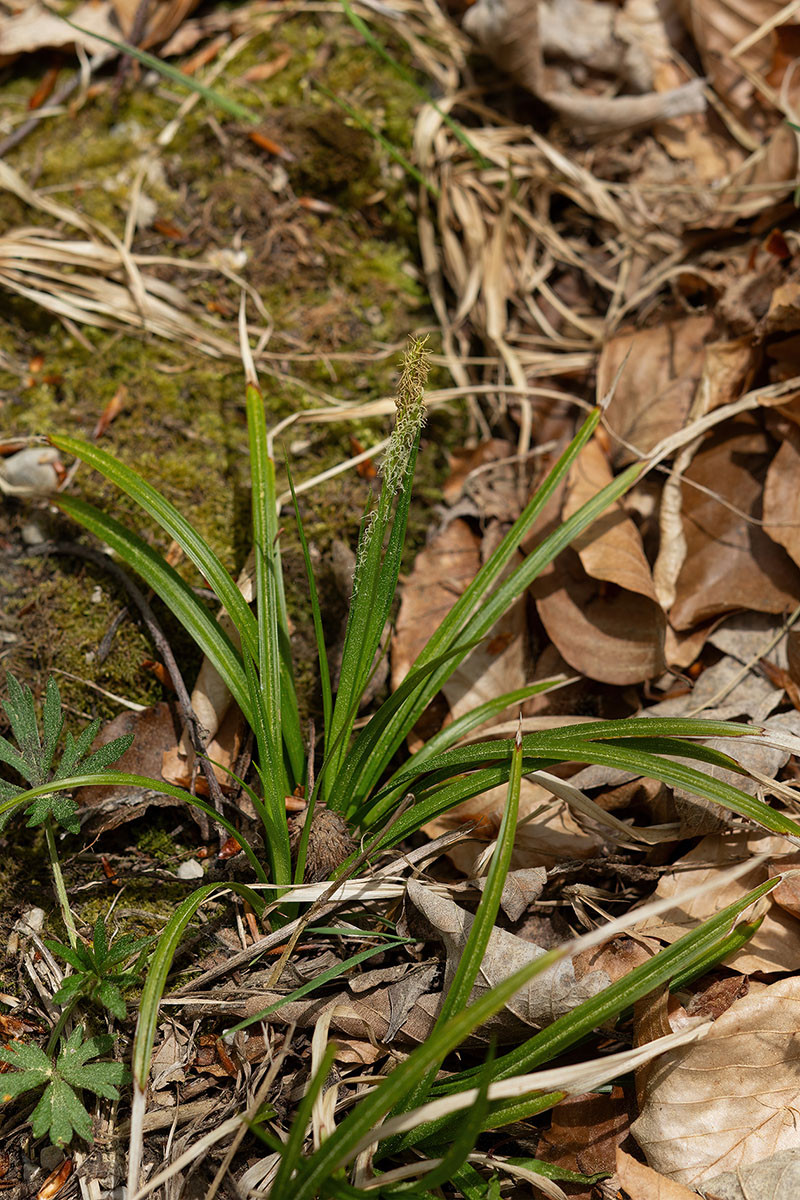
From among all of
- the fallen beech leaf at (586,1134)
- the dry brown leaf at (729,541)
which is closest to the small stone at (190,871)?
the fallen beech leaf at (586,1134)

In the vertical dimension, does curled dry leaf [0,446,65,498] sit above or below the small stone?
above

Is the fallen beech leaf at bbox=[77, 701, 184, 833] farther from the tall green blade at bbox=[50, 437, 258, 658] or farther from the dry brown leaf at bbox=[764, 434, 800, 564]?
the dry brown leaf at bbox=[764, 434, 800, 564]

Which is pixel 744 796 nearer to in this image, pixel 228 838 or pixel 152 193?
pixel 228 838

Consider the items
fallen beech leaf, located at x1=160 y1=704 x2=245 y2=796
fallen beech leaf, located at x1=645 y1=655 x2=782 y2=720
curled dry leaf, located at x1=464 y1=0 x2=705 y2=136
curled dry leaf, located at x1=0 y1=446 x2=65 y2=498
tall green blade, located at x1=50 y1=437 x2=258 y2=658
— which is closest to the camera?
tall green blade, located at x1=50 y1=437 x2=258 y2=658

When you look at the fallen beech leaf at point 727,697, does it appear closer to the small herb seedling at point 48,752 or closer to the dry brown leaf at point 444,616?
the dry brown leaf at point 444,616

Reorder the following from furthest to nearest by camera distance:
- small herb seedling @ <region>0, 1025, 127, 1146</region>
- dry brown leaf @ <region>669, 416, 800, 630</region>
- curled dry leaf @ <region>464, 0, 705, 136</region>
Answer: curled dry leaf @ <region>464, 0, 705, 136</region> < dry brown leaf @ <region>669, 416, 800, 630</region> < small herb seedling @ <region>0, 1025, 127, 1146</region>

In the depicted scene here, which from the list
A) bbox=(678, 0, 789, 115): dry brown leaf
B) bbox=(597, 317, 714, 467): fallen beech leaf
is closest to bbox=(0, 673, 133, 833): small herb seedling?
bbox=(597, 317, 714, 467): fallen beech leaf

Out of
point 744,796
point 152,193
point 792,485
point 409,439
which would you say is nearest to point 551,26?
point 152,193
